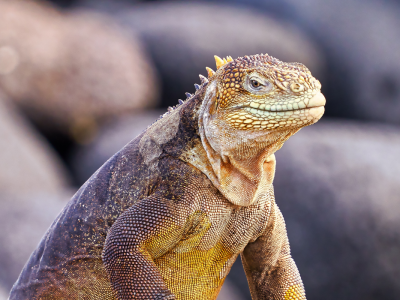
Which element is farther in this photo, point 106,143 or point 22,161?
point 106,143

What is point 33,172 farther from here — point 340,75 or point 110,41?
point 340,75

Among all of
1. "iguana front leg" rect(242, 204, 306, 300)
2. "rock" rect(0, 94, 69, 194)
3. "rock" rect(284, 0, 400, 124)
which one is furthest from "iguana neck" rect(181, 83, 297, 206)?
"rock" rect(284, 0, 400, 124)

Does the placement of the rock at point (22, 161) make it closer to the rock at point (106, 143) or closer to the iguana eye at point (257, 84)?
the rock at point (106, 143)

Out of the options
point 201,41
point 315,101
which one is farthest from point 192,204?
point 201,41

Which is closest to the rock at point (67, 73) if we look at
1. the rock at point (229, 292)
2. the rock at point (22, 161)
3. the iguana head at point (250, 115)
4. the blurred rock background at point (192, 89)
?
the blurred rock background at point (192, 89)

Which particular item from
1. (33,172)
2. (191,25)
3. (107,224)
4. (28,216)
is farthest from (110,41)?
(107,224)

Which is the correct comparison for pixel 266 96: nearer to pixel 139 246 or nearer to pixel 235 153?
pixel 235 153

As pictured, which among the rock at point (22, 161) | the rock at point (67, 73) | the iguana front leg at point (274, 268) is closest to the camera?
the iguana front leg at point (274, 268)
